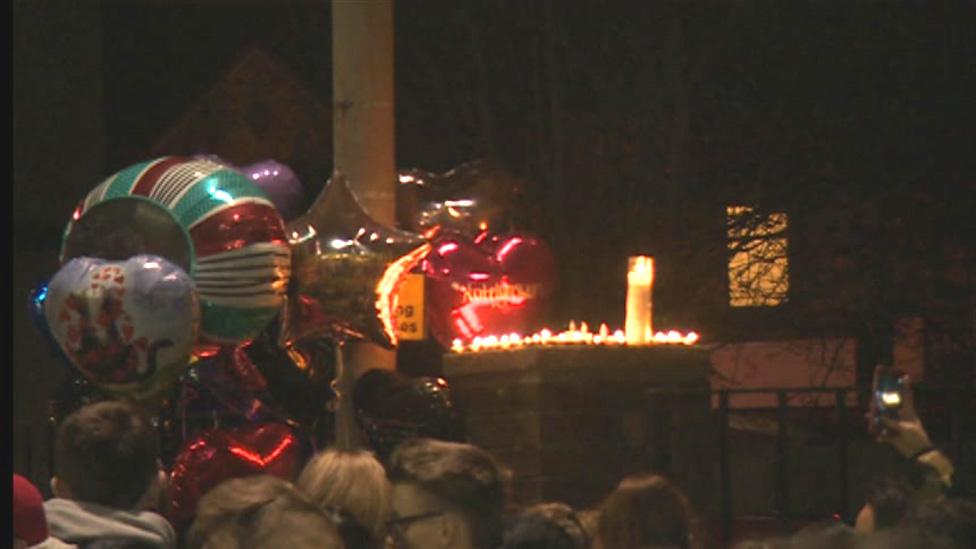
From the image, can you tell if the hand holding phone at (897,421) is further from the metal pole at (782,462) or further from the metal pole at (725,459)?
the metal pole at (725,459)

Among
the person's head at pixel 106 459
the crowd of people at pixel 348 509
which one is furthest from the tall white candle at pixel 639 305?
the person's head at pixel 106 459

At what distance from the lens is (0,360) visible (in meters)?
3.94

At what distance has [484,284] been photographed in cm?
850

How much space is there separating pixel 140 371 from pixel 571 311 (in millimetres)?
5061

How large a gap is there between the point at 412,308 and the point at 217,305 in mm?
1884

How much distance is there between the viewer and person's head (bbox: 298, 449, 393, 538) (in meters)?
4.66

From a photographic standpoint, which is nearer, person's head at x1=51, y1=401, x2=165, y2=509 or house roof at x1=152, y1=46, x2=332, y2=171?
person's head at x1=51, y1=401, x2=165, y2=509

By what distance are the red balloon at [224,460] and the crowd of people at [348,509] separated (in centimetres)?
178

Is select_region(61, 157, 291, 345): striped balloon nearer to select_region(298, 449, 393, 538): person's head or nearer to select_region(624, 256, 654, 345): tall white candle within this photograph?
select_region(624, 256, 654, 345): tall white candle

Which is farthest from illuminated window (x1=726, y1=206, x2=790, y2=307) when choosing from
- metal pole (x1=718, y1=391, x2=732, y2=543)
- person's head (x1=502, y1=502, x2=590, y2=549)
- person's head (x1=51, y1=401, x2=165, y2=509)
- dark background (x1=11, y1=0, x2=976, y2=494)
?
person's head (x1=51, y1=401, x2=165, y2=509)

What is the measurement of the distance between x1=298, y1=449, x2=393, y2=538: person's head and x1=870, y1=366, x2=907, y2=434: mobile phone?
1.42m

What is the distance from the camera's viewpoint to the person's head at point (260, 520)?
3.87 meters

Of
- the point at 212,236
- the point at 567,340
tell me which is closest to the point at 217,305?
the point at 212,236

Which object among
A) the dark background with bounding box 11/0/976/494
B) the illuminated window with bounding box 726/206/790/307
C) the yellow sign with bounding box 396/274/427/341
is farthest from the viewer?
the illuminated window with bounding box 726/206/790/307
